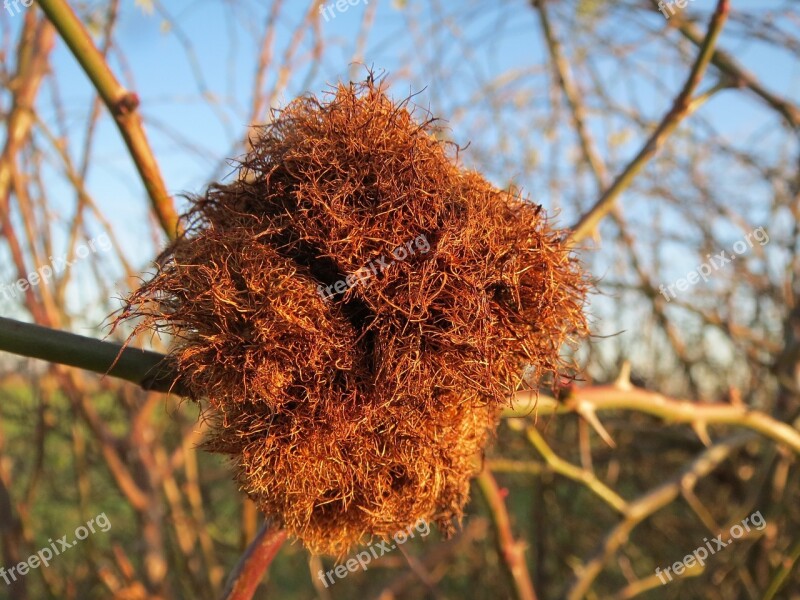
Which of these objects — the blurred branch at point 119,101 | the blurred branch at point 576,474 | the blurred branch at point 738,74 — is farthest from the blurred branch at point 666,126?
the blurred branch at point 119,101

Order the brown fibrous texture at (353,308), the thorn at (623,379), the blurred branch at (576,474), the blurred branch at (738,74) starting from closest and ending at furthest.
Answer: the brown fibrous texture at (353,308), the thorn at (623,379), the blurred branch at (576,474), the blurred branch at (738,74)

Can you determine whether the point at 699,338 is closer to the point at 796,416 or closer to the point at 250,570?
the point at 796,416

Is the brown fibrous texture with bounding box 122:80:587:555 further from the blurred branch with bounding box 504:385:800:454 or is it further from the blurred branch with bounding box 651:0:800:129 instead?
the blurred branch with bounding box 651:0:800:129

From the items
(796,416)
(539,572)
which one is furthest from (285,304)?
(539,572)

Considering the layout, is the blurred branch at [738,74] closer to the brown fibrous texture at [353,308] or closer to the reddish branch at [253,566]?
the brown fibrous texture at [353,308]

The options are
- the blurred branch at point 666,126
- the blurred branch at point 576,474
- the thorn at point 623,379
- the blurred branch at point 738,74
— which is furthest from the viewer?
the blurred branch at point 738,74

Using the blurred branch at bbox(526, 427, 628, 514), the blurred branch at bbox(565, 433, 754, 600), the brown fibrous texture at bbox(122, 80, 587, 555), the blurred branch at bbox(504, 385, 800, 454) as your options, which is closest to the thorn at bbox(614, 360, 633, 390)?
the blurred branch at bbox(504, 385, 800, 454)

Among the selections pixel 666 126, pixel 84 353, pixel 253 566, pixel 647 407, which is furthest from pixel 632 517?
pixel 84 353
